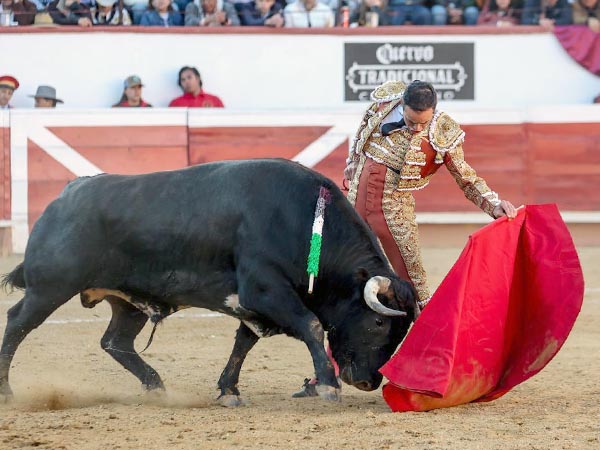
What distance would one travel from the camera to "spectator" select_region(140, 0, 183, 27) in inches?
370

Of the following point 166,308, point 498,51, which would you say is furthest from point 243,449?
point 498,51

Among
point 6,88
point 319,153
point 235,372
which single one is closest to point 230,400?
point 235,372

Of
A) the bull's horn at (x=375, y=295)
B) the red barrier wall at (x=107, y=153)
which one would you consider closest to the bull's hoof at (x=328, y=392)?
the bull's horn at (x=375, y=295)

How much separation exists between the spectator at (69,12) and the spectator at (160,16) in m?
0.45

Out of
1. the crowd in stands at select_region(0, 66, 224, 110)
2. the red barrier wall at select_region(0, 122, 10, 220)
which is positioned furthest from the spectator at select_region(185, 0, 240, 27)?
the red barrier wall at select_region(0, 122, 10, 220)

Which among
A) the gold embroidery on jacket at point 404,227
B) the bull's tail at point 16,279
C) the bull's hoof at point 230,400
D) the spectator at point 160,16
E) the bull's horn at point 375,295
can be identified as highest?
the spectator at point 160,16

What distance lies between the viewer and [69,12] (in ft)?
31.1

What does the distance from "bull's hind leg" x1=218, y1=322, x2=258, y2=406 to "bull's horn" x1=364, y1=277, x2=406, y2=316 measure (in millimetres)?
632

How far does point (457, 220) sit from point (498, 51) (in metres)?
1.44

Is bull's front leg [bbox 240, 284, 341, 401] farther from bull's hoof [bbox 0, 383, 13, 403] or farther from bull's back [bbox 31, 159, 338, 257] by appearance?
bull's hoof [bbox 0, 383, 13, 403]

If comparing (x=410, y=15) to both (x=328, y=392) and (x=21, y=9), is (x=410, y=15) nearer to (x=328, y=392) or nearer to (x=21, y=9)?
(x=21, y=9)

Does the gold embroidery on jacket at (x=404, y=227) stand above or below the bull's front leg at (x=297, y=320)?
above

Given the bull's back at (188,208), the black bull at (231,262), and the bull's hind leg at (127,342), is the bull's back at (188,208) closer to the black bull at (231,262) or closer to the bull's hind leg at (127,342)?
the black bull at (231,262)

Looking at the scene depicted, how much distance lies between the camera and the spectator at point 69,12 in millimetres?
9430
